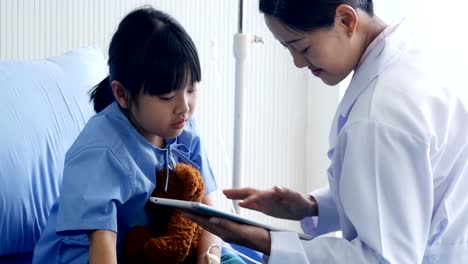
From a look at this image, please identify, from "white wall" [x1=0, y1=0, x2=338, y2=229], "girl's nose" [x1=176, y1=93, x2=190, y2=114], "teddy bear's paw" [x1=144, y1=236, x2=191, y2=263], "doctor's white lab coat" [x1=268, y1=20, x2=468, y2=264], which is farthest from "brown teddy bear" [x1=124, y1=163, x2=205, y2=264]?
"white wall" [x1=0, y1=0, x2=338, y2=229]

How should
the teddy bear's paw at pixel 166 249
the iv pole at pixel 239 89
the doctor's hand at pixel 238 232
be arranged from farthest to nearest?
the iv pole at pixel 239 89 → the teddy bear's paw at pixel 166 249 → the doctor's hand at pixel 238 232

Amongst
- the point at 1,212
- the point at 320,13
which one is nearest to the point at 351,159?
the point at 320,13

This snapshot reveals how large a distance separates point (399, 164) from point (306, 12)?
0.28 meters

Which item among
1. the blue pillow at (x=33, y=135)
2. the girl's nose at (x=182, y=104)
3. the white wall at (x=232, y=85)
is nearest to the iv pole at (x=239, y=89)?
the white wall at (x=232, y=85)

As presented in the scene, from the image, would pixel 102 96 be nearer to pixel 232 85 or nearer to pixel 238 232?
pixel 238 232

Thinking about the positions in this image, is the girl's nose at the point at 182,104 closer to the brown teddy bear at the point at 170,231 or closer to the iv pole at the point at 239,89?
the brown teddy bear at the point at 170,231

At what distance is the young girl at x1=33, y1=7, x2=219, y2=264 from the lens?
1143mm

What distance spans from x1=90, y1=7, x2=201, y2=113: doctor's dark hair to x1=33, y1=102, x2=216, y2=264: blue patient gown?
79 millimetres

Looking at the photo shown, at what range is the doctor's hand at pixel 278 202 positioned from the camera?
4.36ft

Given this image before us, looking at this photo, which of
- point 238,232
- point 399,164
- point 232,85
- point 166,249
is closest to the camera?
point 399,164

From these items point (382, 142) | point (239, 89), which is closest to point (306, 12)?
point (382, 142)

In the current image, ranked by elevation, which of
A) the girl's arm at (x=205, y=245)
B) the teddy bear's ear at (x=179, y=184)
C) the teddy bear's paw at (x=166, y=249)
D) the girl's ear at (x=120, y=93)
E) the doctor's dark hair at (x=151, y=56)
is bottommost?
the girl's arm at (x=205, y=245)

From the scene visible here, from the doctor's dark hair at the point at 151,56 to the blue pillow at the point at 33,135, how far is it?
192 mm

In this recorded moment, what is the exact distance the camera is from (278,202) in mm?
1341
